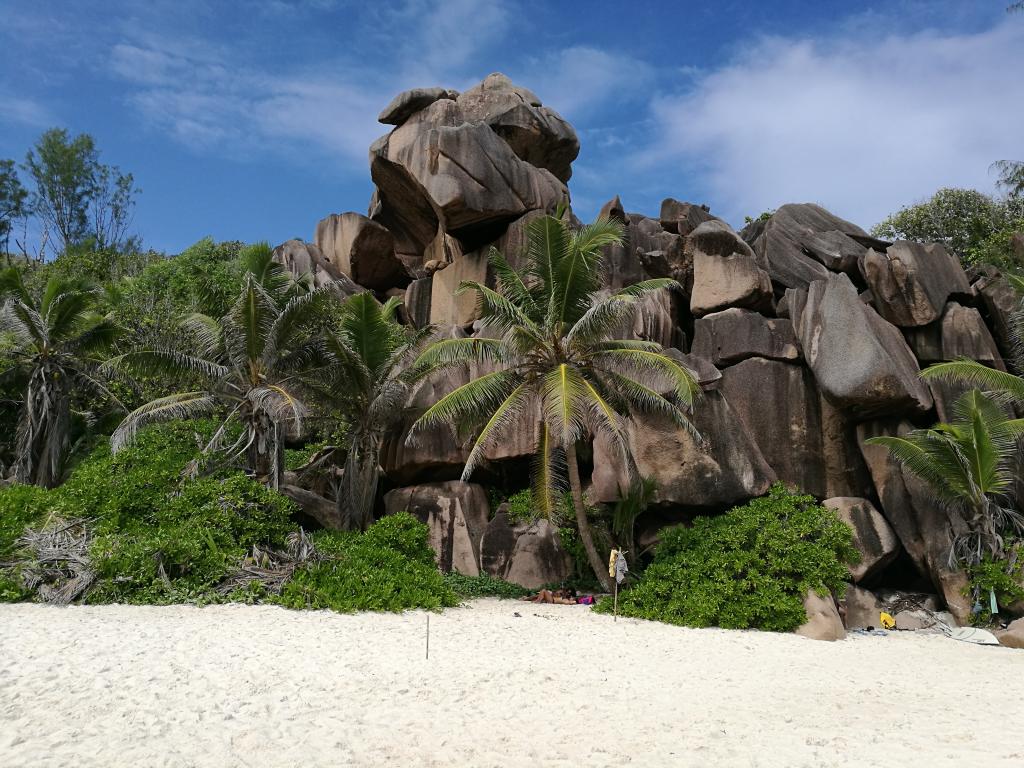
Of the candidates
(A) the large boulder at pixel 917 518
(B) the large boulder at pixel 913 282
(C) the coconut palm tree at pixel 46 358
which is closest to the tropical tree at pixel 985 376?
(A) the large boulder at pixel 917 518

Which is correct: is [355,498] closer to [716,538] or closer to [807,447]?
[716,538]

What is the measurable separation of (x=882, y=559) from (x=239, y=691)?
1337 cm

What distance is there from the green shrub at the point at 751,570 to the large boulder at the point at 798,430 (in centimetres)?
271

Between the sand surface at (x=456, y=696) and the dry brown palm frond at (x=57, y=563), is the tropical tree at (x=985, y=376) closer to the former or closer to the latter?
the sand surface at (x=456, y=696)

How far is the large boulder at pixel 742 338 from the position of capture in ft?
58.2

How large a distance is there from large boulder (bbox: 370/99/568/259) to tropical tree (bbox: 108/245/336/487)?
6.57 m

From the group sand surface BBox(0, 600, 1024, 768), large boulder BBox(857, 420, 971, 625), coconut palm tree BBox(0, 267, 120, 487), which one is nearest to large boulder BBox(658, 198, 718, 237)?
large boulder BBox(857, 420, 971, 625)

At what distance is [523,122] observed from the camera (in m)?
25.1

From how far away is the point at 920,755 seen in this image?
649 centimetres

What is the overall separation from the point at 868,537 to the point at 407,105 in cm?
1904

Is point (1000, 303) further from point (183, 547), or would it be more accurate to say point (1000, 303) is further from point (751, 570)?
point (183, 547)

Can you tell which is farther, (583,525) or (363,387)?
(363,387)

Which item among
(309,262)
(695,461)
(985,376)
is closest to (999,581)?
(985,376)

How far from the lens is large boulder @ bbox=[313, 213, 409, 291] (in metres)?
26.8
